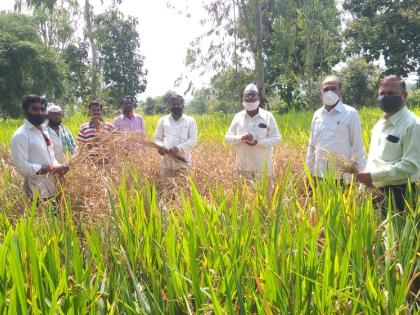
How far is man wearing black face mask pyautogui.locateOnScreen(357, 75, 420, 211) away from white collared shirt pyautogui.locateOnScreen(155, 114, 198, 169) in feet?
6.18

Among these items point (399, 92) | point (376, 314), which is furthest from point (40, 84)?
point (376, 314)

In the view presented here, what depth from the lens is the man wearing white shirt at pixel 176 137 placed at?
412cm

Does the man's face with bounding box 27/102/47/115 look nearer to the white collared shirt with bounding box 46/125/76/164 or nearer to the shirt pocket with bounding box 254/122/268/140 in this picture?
the white collared shirt with bounding box 46/125/76/164

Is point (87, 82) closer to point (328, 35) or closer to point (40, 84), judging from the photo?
point (40, 84)

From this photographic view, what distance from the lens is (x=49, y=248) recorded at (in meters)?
1.56

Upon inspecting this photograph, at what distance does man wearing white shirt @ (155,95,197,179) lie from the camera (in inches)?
162

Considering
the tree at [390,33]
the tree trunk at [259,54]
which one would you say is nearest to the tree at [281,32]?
the tree trunk at [259,54]

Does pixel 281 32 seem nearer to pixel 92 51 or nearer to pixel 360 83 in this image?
pixel 92 51

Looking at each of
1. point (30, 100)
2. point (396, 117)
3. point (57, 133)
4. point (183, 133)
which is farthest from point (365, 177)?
point (57, 133)

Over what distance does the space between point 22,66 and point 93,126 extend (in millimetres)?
12697

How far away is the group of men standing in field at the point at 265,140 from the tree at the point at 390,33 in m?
16.6

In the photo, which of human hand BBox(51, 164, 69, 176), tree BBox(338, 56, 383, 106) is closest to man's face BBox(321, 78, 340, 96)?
human hand BBox(51, 164, 69, 176)

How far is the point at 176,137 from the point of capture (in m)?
4.28

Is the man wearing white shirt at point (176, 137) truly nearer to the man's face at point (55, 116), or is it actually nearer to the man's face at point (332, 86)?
the man's face at point (55, 116)
